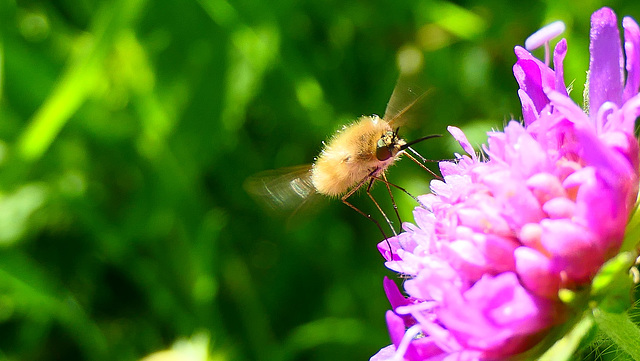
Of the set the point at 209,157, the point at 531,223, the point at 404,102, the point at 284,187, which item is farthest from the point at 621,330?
the point at 209,157

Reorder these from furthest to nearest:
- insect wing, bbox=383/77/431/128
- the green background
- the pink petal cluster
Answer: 1. the green background
2. insect wing, bbox=383/77/431/128
3. the pink petal cluster

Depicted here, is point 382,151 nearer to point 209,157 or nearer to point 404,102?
point 404,102

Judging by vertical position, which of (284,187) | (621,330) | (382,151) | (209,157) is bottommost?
(621,330)

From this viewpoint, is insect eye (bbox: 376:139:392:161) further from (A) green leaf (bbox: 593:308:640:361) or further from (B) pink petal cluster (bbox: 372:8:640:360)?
(A) green leaf (bbox: 593:308:640:361)

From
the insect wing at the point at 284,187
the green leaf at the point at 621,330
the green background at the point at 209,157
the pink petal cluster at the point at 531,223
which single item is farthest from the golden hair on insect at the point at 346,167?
the green leaf at the point at 621,330

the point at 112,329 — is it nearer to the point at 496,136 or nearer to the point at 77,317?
the point at 77,317

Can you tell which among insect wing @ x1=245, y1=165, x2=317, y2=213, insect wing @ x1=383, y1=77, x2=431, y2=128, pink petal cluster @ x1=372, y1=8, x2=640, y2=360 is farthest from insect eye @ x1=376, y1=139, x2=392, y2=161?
pink petal cluster @ x1=372, y1=8, x2=640, y2=360

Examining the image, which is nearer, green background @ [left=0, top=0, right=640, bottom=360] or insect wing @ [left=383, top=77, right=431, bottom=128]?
insect wing @ [left=383, top=77, right=431, bottom=128]
